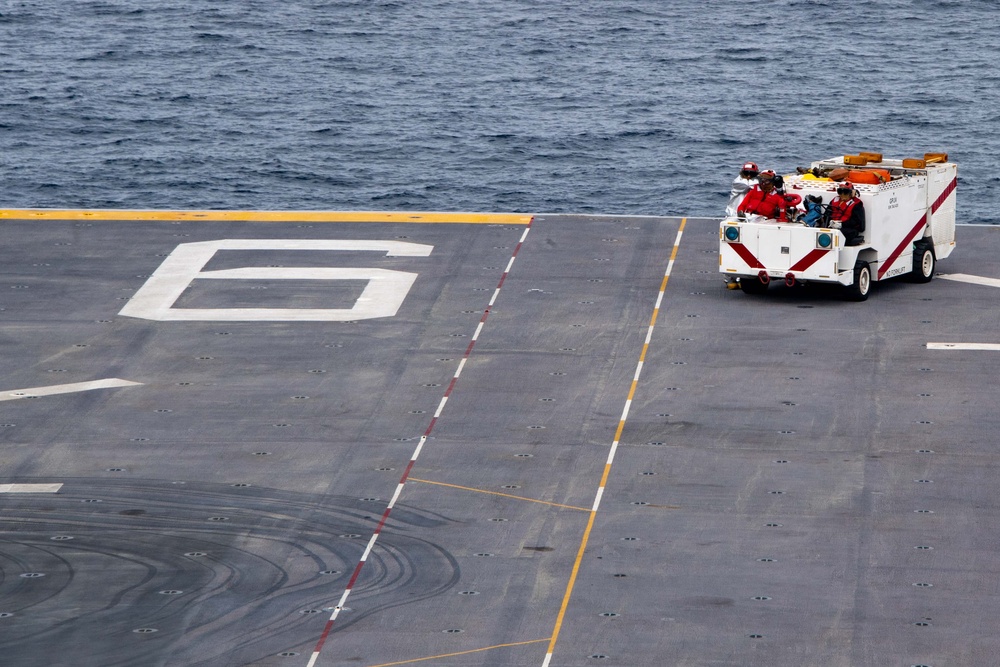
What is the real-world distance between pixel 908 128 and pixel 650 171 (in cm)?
1450

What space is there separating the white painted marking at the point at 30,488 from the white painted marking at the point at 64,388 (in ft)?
14.8

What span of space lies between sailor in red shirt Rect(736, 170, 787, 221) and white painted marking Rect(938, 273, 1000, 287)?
16.4 ft

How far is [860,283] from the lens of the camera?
39.0m

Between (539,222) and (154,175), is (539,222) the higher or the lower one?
the higher one

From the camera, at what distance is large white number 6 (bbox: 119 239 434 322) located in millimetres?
38938

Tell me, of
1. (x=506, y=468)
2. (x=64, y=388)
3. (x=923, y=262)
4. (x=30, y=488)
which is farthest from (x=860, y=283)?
(x=30, y=488)

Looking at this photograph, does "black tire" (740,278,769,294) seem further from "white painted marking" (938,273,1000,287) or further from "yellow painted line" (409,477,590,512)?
"yellow painted line" (409,477,590,512)

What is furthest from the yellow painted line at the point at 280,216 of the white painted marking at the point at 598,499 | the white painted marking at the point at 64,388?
the white painted marking at the point at 598,499

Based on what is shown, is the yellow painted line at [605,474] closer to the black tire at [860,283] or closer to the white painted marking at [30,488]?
the black tire at [860,283]

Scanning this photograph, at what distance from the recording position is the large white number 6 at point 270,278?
128 feet

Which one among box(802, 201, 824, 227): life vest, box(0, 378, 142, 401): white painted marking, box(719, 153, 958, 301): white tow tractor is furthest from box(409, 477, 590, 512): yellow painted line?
box(802, 201, 824, 227): life vest

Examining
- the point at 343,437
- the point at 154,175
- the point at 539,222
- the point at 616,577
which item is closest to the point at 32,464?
the point at 343,437

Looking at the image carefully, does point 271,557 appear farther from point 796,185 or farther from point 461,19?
point 461,19

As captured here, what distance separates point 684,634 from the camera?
2392 centimetres
